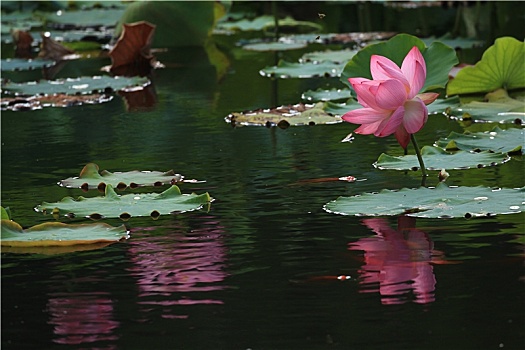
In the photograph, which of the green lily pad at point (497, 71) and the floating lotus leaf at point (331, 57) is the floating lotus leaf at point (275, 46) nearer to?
the floating lotus leaf at point (331, 57)

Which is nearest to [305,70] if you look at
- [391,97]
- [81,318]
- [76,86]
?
[76,86]

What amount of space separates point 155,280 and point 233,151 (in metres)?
1.29

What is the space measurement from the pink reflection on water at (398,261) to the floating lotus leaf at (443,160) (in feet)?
1.39

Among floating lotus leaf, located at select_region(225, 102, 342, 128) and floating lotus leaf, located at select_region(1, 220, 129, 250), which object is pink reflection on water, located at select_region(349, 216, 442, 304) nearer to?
floating lotus leaf, located at select_region(1, 220, 129, 250)

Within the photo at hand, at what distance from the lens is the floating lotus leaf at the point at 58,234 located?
2.12 m

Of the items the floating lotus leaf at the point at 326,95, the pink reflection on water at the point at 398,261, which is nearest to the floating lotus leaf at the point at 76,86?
the floating lotus leaf at the point at 326,95

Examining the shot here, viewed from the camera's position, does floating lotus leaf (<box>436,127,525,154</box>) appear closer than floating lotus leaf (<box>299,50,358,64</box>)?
Yes

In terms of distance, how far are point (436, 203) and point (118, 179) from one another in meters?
0.84

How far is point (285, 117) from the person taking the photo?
3582 mm

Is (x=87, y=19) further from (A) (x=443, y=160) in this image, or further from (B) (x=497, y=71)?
(A) (x=443, y=160)

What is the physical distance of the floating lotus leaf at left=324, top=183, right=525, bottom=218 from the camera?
2.15 metres

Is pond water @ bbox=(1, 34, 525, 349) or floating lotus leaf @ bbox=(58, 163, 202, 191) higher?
floating lotus leaf @ bbox=(58, 163, 202, 191)

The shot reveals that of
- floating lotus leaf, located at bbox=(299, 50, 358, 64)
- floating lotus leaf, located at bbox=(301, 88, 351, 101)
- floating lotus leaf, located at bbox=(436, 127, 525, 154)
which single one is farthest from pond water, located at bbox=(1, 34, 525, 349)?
floating lotus leaf, located at bbox=(299, 50, 358, 64)

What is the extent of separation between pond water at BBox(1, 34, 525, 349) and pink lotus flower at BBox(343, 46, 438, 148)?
19 cm
